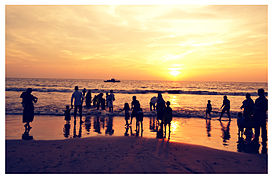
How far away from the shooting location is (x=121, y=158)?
6.18 m

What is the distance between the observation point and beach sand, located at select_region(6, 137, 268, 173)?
5426 millimetres

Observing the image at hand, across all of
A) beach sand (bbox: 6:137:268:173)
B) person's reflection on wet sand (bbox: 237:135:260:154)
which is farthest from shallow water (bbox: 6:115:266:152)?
beach sand (bbox: 6:137:268:173)

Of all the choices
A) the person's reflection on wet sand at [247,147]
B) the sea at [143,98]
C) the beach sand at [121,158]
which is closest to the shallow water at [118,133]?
the person's reflection on wet sand at [247,147]

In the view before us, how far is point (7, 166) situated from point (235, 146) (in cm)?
975

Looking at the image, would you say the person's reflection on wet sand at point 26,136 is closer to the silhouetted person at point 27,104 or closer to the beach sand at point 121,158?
the silhouetted person at point 27,104

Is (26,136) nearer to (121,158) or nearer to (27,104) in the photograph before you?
(27,104)

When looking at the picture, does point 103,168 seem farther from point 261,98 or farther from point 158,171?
point 261,98

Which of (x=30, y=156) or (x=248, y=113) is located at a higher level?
(x=248, y=113)

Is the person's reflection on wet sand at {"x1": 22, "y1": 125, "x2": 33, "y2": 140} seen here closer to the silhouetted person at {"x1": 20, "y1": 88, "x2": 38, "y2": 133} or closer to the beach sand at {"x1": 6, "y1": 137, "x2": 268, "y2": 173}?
the silhouetted person at {"x1": 20, "y1": 88, "x2": 38, "y2": 133}

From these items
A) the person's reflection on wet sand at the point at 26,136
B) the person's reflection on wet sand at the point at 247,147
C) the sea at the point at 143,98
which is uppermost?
the sea at the point at 143,98

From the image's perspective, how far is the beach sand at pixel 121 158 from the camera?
5426 mm

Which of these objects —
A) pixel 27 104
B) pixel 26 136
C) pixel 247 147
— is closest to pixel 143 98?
pixel 27 104
